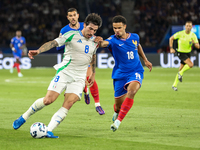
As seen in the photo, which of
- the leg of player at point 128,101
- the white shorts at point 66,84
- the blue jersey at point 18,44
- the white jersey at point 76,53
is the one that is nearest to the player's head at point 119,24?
the white jersey at point 76,53

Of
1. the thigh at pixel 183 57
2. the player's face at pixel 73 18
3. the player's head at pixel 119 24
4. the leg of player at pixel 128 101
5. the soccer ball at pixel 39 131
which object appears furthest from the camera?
the thigh at pixel 183 57

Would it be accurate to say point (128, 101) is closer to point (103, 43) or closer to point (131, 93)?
point (131, 93)

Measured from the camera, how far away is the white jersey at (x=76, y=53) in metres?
6.23

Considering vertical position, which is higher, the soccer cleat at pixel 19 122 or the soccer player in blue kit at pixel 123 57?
the soccer player in blue kit at pixel 123 57

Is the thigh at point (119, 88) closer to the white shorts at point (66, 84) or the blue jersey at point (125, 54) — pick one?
the blue jersey at point (125, 54)

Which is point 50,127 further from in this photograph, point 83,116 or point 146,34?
point 146,34

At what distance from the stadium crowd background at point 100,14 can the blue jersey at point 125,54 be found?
21.8 metres

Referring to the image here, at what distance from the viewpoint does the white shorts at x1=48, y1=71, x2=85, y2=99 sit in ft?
19.9

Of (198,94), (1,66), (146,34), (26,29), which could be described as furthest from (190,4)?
(198,94)

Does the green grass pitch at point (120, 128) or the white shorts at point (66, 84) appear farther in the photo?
the white shorts at point (66, 84)

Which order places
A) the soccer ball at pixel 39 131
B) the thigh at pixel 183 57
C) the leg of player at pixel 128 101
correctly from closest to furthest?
the soccer ball at pixel 39 131 < the leg of player at pixel 128 101 < the thigh at pixel 183 57

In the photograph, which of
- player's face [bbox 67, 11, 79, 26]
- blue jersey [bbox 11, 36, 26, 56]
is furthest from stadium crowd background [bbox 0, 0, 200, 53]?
player's face [bbox 67, 11, 79, 26]

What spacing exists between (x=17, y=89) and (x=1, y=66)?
39.0ft

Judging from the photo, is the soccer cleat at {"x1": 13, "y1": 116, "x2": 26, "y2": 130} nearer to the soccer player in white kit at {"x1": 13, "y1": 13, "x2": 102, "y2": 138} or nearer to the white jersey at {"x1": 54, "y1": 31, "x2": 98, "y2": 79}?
the soccer player in white kit at {"x1": 13, "y1": 13, "x2": 102, "y2": 138}
